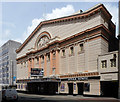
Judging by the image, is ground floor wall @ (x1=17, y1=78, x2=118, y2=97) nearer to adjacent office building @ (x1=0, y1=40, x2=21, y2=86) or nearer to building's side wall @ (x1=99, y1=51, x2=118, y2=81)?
building's side wall @ (x1=99, y1=51, x2=118, y2=81)

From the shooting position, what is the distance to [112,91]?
99.8ft

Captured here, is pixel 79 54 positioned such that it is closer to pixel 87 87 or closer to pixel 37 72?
pixel 87 87

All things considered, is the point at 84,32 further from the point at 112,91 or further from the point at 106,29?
the point at 112,91

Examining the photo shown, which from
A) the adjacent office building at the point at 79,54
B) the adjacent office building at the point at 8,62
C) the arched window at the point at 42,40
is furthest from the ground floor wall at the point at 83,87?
the adjacent office building at the point at 8,62

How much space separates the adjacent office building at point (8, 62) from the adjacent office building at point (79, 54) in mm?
44960

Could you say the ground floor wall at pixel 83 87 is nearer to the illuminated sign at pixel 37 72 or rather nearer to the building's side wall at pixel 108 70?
the building's side wall at pixel 108 70

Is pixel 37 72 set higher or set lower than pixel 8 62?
lower

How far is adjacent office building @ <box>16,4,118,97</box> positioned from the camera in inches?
1113

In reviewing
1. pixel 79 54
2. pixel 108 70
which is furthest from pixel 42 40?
pixel 108 70

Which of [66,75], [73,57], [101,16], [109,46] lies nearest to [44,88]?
[66,75]

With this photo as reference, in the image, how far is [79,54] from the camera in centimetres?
3300

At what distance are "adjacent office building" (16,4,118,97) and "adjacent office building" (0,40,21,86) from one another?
45.0 metres

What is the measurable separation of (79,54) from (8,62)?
66.2 meters

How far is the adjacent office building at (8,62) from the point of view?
87.0 m
